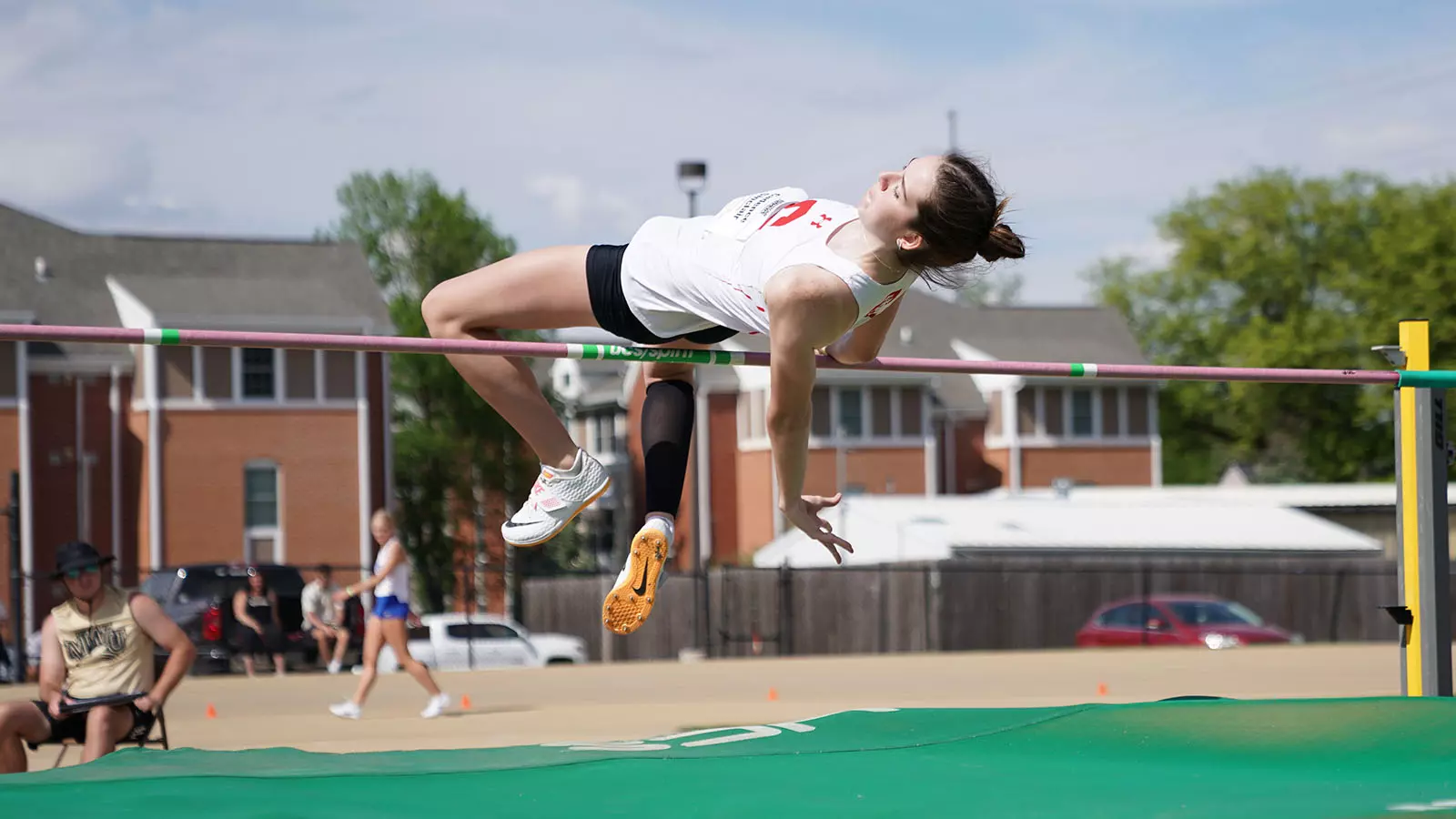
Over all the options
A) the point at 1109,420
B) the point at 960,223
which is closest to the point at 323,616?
A: the point at 960,223

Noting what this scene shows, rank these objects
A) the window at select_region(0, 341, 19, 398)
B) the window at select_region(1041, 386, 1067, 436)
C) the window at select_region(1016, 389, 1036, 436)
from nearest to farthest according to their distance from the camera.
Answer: the window at select_region(0, 341, 19, 398)
the window at select_region(1016, 389, 1036, 436)
the window at select_region(1041, 386, 1067, 436)

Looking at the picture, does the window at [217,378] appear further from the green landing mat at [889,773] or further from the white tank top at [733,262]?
the white tank top at [733,262]

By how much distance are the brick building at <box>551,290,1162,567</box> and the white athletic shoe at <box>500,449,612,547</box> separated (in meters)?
31.7

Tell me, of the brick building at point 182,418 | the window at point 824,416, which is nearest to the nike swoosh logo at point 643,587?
the brick building at point 182,418

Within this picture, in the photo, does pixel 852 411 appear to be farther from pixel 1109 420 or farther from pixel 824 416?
pixel 1109 420

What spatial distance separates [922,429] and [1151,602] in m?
19.7

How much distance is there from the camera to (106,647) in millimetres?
6289

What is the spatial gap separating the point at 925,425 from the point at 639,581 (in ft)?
118

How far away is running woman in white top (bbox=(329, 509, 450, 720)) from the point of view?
10141 mm

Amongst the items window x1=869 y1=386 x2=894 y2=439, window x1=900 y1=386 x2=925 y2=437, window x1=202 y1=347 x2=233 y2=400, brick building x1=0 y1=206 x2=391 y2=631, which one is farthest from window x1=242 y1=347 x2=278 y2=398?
window x1=900 y1=386 x2=925 y2=437

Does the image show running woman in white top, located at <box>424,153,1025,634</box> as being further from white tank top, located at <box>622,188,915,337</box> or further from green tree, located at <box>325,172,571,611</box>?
green tree, located at <box>325,172,571,611</box>

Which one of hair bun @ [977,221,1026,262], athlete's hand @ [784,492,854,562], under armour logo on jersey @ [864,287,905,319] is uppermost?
hair bun @ [977,221,1026,262]

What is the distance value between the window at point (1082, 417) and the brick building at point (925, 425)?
0.11 ft

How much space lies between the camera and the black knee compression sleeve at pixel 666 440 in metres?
4.62
